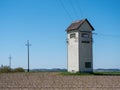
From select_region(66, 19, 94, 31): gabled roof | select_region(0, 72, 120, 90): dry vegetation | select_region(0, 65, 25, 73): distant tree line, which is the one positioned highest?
select_region(66, 19, 94, 31): gabled roof

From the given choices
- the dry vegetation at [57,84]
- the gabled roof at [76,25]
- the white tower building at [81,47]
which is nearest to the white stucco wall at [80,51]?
the white tower building at [81,47]

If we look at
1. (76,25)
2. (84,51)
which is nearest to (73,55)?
(84,51)

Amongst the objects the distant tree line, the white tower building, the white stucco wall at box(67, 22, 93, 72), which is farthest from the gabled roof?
the distant tree line

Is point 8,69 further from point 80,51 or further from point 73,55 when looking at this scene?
point 80,51

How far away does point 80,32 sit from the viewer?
1560 inches

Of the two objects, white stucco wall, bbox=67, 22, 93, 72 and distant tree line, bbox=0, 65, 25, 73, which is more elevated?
white stucco wall, bbox=67, 22, 93, 72

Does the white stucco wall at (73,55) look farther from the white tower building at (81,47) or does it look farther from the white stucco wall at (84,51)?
the white stucco wall at (84,51)

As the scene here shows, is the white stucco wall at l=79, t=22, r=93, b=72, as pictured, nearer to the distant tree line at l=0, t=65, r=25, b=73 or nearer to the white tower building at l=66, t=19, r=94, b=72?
the white tower building at l=66, t=19, r=94, b=72

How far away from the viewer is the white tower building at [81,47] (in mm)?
39594

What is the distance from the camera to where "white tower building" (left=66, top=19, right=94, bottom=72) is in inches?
1559

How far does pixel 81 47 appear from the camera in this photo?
130 feet

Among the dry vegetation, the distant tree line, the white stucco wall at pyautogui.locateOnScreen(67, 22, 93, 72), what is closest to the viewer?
the dry vegetation

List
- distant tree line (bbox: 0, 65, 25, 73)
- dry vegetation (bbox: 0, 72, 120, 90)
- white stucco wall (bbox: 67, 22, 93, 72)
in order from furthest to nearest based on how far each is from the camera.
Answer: distant tree line (bbox: 0, 65, 25, 73) → white stucco wall (bbox: 67, 22, 93, 72) → dry vegetation (bbox: 0, 72, 120, 90)

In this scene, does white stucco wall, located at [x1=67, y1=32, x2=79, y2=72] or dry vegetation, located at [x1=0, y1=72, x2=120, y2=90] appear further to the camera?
white stucco wall, located at [x1=67, y1=32, x2=79, y2=72]
